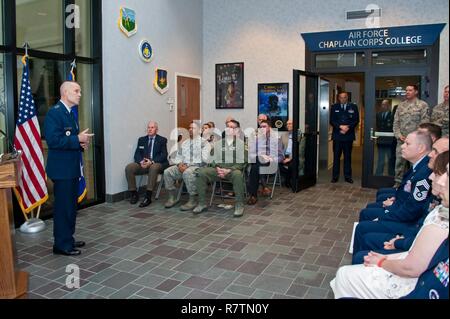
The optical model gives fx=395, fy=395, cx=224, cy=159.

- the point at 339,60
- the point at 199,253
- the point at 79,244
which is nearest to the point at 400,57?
the point at 339,60

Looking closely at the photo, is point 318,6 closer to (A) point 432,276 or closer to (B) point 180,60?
(B) point 180,60

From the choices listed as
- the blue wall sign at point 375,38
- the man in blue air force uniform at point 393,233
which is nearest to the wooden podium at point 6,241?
the man in blue air force uniform at point 393,233

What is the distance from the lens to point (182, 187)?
19.6 feet

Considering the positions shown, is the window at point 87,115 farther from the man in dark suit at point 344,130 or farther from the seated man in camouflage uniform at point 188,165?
the man in dark suit at point 344,130

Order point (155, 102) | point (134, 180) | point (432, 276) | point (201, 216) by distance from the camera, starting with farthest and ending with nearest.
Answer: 1. point (155, 102)
2. point (134, 180)
3. point (201, 216)
4. point (432, 276)

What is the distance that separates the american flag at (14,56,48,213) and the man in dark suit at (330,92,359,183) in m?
5.13

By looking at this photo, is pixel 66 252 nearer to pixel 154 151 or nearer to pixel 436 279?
pixel 154 151

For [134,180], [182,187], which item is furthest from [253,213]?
[134,180]

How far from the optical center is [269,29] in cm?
762

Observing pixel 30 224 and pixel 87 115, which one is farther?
pixel 87 115

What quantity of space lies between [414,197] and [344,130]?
471 centimetres

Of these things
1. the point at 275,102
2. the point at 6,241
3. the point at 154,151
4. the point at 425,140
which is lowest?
the point at 6,241

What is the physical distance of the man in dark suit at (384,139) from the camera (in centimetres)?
695

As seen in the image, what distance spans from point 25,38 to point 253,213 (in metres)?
3.59
